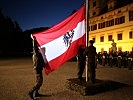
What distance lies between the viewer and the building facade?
3809cm

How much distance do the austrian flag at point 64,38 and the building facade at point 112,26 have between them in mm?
28283

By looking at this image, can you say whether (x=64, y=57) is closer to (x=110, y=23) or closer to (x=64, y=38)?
(x=64, y=38)

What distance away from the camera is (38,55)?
9.81m

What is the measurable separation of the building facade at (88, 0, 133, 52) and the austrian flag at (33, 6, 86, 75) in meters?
28.3

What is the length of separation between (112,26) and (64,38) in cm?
3299

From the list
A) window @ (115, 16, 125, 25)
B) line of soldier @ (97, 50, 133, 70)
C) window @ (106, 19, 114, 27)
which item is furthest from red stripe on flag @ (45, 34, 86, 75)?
window @ (106, 19, 114, 27)

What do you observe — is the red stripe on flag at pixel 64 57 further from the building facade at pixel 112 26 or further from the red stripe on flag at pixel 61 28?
the building facade at pixel 112 26

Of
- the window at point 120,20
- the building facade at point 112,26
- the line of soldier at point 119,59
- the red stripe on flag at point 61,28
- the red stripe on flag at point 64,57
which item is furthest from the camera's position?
the window at point 120,20

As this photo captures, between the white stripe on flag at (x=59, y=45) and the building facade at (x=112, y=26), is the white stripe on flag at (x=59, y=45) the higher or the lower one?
the lower one

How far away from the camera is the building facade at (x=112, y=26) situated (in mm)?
38094

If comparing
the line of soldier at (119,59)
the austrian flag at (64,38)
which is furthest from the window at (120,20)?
the austrian flag at (64,38)

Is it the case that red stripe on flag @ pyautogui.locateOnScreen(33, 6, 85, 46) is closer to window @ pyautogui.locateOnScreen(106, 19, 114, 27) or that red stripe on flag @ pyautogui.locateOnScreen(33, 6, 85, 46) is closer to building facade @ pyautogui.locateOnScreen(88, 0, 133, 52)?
building facade @ pyautogui.locateOnScreen(88, 0, 133, 52)

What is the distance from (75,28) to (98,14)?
39570 millimetres

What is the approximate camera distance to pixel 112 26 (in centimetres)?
4238
